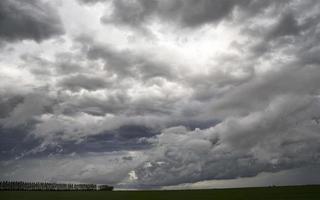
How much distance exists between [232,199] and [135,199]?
111 feet

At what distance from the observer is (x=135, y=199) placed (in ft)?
440

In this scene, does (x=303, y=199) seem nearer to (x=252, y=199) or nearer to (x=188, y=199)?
(x=252, y=199)

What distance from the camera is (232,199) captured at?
124 meters

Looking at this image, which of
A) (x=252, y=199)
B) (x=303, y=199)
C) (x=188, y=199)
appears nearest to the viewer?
(x=303, y=199)

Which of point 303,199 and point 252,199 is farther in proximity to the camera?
point 252,199

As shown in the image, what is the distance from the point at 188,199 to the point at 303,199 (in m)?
36.9

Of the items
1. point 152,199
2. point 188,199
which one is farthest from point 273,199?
point 152,199

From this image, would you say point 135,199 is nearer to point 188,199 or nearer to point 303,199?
point 188,199

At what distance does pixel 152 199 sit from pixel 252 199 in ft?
114

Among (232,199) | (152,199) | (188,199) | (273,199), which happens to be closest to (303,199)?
(273,199)

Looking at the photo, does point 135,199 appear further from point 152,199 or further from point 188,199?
point 188,199

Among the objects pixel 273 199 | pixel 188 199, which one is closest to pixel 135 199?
pixel 188 199

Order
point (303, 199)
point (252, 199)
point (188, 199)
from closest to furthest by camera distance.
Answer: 1. point (303, 199)
2. point (252, 199)
3. point (188, 199)

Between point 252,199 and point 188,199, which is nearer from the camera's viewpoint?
point 252,199
